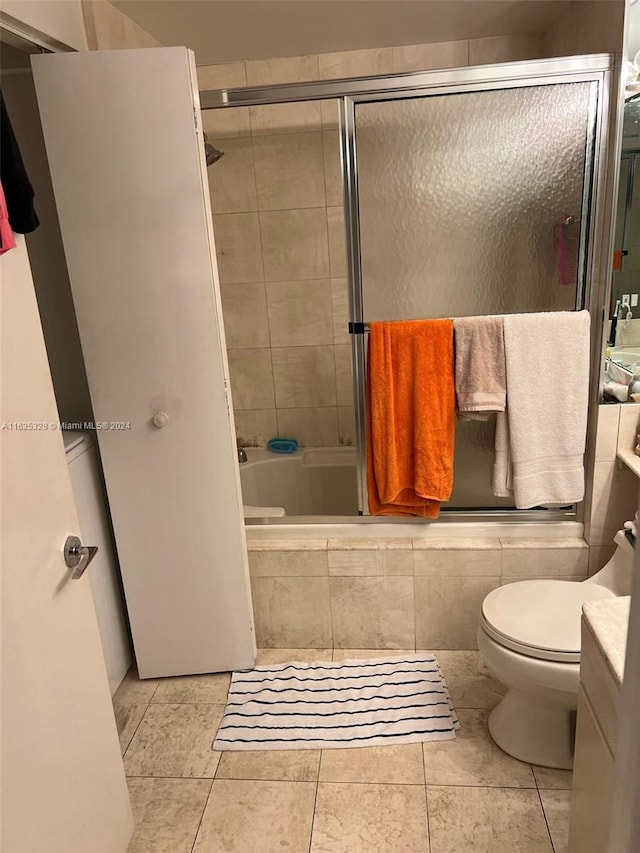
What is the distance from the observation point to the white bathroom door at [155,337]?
5.29ft

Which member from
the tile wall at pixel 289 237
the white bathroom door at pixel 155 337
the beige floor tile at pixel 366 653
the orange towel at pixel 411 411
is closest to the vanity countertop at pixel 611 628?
the orange towel at pixel 411 411

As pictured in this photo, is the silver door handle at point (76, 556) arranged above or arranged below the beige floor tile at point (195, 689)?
above

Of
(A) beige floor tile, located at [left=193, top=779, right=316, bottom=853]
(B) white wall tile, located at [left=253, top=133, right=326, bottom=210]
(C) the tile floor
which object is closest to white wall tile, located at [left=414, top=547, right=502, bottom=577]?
(C) the tile floor

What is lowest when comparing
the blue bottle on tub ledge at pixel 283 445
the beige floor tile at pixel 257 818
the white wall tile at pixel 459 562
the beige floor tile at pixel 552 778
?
the beige floor tile at pixel 257 818

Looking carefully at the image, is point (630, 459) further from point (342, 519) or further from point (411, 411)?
point (342, 519)

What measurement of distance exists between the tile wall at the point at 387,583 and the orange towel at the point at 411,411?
0.21m

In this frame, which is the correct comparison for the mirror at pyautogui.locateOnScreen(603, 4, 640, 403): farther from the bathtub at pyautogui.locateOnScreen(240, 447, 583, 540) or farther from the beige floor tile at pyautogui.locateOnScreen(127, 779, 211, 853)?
the beige floor tile at pyautogui.locateOnScreen(127, 779, 211, 853)

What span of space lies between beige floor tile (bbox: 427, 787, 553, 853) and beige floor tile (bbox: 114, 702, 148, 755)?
96cm

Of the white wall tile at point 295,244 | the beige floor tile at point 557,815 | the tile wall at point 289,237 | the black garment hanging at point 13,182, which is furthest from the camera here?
the white wall tile at point 295,244

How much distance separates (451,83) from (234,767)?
83.9 inches

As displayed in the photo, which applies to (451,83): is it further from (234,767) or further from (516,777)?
(234,767)

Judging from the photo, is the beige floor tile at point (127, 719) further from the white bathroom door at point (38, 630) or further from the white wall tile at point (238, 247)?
the white wall tile at point (238, 247)

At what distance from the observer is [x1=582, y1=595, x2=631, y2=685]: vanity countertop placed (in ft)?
2.95

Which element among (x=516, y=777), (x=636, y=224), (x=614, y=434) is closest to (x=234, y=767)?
(x=516, y=777)
